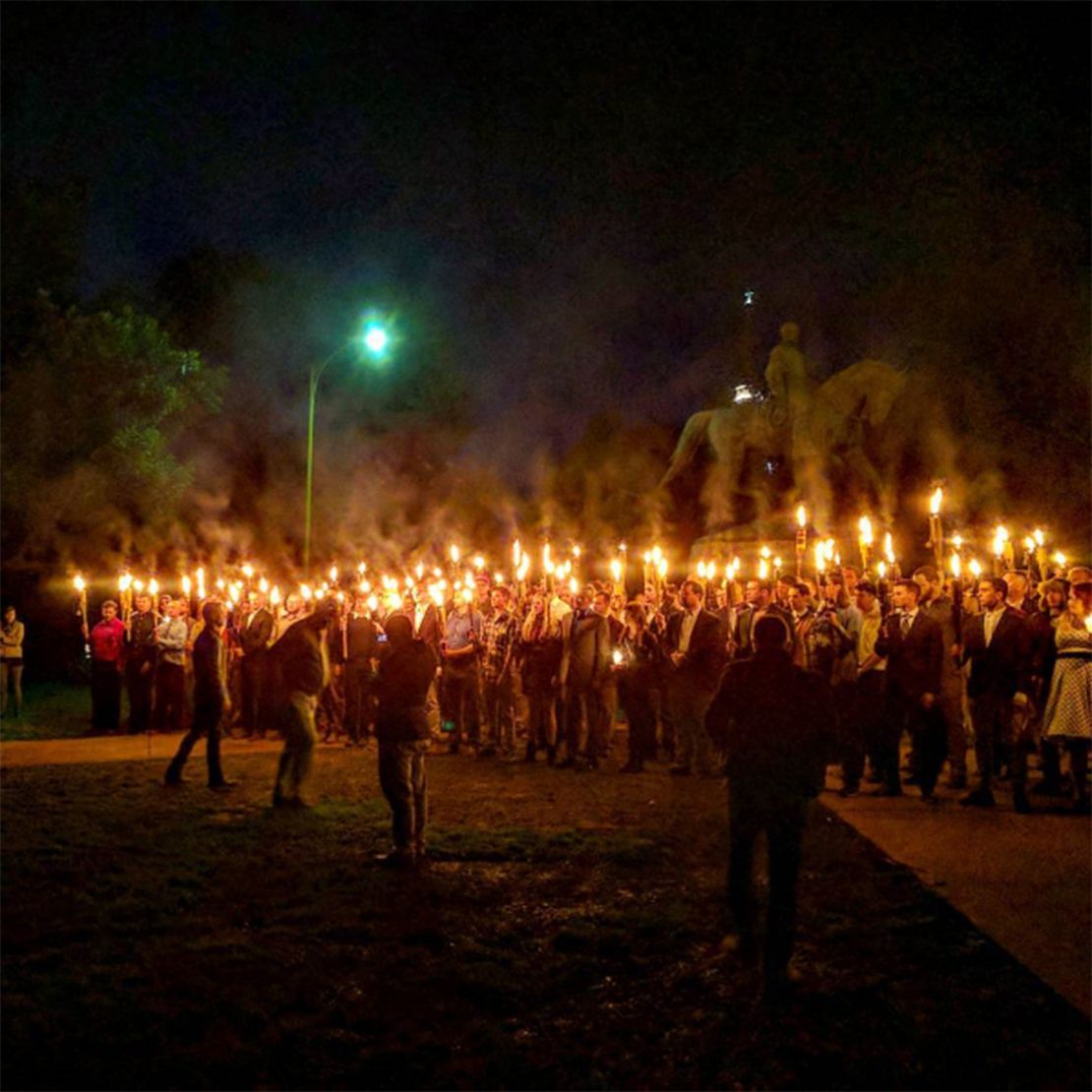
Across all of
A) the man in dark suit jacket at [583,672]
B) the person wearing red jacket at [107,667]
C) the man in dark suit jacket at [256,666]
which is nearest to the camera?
the man in dark suit jacket at [583,672]

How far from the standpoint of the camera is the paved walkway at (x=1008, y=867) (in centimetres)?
615

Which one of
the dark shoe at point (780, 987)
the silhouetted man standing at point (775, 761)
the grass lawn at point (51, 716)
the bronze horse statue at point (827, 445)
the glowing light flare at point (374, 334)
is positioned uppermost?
the glowing light flare at point (374, 334)

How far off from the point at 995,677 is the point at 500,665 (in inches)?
252

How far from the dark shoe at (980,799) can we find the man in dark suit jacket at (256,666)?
32.0ft

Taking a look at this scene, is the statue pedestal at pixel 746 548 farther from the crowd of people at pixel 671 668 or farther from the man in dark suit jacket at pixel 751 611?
the man in dark suit jacket at pixel 751 611

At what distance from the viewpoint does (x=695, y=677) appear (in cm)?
1262

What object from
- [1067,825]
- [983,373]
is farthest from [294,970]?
[983,373]

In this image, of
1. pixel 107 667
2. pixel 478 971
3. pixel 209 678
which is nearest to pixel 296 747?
pixel 209 678

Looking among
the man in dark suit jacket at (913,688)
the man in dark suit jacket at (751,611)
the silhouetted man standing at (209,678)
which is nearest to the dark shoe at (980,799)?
the man in dark suit jacket at (913,688)

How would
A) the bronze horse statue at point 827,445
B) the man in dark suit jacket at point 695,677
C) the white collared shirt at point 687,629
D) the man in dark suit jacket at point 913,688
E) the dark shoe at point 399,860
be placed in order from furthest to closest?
the bronze horse statue at point 827,445
the white collared shirt at point 687,629
the man in dark suit jacket at point 695,677
the man in dark suit jacket at point 913,688
the dark shoe at point 399,860

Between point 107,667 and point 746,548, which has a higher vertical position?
point 746,548

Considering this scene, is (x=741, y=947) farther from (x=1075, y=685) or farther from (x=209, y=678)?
(x=209, y=678)

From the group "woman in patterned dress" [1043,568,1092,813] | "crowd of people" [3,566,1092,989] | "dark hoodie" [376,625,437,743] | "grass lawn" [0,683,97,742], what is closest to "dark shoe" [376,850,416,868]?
"crowd of people" [3,566,1092,989]

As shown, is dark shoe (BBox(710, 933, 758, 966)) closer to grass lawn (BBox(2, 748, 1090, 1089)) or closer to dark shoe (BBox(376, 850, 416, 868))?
grass lawn (BBox(2, 748, 1090, 1089))
